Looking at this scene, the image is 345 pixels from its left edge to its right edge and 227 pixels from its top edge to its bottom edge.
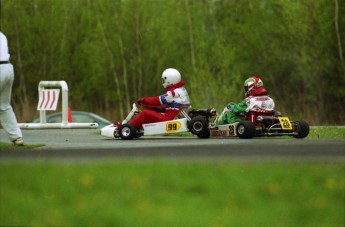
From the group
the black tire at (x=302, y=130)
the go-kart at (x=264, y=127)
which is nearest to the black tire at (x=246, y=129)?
the go-kart at (x=264, y=127)

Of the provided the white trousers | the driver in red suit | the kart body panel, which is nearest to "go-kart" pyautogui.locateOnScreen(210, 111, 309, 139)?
the kart body panel

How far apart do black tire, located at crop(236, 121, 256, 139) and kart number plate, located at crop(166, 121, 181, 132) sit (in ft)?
4.62

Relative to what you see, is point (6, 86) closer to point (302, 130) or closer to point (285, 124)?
point (285, 124)

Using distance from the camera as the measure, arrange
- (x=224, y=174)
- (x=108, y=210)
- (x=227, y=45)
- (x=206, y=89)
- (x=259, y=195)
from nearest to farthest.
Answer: (x=108, y=210) → (x=259, y=195) → (x=224, y=174) → (x=206, y=89) → (x=227, y=45)

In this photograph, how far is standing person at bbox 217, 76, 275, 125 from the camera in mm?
20047

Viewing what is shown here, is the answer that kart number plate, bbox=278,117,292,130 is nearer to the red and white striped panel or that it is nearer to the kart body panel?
the kart body panel

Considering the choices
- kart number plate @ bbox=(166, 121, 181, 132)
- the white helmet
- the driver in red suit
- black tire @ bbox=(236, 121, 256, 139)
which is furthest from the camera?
the white helmet

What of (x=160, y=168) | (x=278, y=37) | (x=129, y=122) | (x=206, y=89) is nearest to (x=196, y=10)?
(x=278, y=37)

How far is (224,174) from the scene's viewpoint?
Result: 32.8ft

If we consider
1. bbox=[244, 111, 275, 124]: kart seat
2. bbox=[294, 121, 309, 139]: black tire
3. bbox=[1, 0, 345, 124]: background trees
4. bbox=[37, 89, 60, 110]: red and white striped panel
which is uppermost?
bbox=[1, 0, 345, 124]: background trees

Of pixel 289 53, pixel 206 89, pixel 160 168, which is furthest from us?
pixel 289 53

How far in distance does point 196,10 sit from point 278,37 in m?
5.50

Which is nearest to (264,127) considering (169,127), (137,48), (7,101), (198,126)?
(198,126)

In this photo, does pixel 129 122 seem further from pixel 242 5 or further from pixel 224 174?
pixel 242 5
